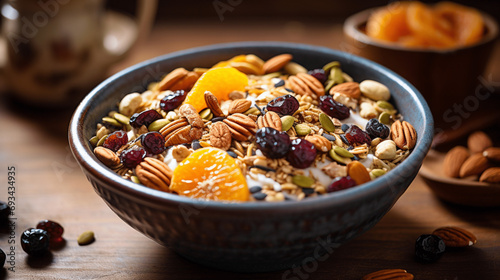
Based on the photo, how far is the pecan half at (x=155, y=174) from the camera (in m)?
0.56

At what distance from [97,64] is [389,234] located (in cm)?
71

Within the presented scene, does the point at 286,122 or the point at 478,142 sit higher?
the point at 286,122

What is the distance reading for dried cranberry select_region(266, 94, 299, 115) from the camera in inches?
25.1

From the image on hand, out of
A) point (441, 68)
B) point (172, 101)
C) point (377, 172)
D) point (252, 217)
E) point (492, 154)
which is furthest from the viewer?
point (441, 68)

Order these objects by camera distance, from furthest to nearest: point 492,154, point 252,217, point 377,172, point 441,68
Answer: point 441,68
point 492,154
point 377,172
point 252,217

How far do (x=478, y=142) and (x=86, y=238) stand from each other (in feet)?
2.25

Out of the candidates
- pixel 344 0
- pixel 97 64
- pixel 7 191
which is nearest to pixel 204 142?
pixel 7 191

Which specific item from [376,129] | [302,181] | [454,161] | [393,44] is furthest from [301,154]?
[393,44]

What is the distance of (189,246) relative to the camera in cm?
53

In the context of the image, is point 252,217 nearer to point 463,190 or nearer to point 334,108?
point 334,108

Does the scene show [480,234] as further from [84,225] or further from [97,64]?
[97,64]

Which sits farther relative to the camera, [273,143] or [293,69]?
[293,69]

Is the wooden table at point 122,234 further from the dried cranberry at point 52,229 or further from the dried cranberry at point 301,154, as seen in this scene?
the dried cranberry at point 301,154

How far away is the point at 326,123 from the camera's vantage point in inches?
25.2
